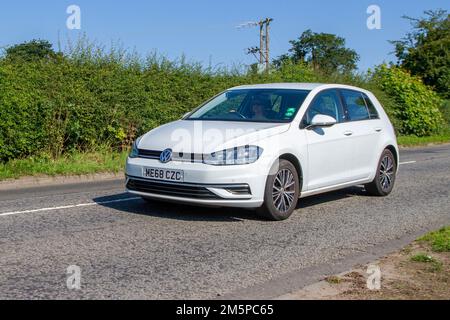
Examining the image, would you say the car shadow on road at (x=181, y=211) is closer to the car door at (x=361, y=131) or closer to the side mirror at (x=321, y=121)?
the side mirror at (x=321, y=121)

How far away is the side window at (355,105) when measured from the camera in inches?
368

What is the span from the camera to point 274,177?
7.52 m

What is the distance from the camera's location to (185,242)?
6590 mm

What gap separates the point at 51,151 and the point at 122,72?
9.83 feet

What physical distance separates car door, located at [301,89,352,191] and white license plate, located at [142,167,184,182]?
1.82m

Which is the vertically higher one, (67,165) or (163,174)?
(163,174)

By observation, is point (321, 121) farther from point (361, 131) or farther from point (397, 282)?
point (397, 282)

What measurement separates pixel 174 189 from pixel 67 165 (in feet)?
20.9

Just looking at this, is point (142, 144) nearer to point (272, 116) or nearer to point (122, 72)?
point (272, 116)

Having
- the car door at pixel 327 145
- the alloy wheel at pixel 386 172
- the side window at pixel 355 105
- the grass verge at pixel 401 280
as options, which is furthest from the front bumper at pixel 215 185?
the alloy wheel at pixel 386 172

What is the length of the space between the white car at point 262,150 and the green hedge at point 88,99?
5409 mm

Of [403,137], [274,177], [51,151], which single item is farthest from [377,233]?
[403,137]

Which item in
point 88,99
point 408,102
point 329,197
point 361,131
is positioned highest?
point 408,102

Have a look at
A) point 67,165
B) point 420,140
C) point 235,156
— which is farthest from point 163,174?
Answer: point 420,140
